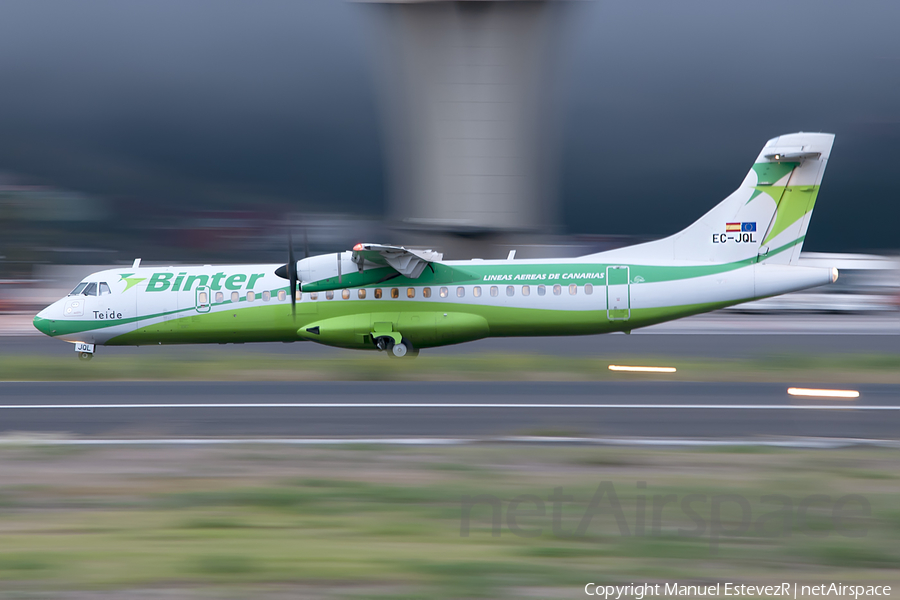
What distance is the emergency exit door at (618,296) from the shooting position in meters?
18.2

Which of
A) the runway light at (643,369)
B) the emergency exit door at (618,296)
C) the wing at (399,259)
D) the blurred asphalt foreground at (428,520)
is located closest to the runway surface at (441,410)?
the blurred asphalt foreground at (428,520)

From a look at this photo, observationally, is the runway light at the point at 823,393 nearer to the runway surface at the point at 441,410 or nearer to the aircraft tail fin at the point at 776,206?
the runway surface at the point at 441,410

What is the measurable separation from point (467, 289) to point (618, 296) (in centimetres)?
323

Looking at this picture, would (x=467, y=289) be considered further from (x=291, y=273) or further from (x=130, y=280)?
(x=130, y=280)

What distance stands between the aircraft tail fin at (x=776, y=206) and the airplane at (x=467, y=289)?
2 centimetres

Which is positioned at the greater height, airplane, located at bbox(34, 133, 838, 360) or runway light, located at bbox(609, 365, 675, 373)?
airplane, located at bbox(34, 133, 838, 360)

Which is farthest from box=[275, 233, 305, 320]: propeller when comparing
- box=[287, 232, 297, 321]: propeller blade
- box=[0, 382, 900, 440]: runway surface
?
box=[0, 382, 900, 440]: runway surface

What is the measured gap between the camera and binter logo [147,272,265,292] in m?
19.0

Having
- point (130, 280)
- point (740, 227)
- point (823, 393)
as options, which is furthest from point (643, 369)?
point (130, 280)

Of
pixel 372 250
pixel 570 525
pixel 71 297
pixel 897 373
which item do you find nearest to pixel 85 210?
pixel 71 297

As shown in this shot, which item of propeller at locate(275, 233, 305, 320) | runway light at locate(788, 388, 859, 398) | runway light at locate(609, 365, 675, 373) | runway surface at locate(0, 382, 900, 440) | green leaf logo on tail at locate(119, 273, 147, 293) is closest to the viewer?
runway surface at locate(0, 382, 900, 440)

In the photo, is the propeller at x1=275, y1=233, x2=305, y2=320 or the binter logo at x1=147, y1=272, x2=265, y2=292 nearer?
the propeller at x1=275, y1=233, x2=305, y2=320

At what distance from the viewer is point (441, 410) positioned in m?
11.8

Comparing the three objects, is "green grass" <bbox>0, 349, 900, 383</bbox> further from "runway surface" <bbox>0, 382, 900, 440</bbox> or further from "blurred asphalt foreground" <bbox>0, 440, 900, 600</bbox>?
"blurred asphalt foreground" <bbox>0, 440, 900, 600</bbox>
